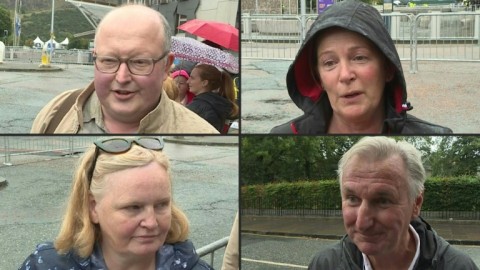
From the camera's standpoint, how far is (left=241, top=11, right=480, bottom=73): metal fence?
2059 millimetres

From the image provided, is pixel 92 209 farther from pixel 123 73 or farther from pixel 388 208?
pixel 388 208

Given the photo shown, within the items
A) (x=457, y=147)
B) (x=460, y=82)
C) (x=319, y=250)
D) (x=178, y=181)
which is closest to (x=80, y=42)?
(x=178, y=181)

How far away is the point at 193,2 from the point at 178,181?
0.54m

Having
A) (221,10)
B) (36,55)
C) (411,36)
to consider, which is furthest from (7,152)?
(411,36)

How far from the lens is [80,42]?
172 cm

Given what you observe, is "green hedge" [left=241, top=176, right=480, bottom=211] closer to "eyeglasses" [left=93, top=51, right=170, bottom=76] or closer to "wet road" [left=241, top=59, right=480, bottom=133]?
"eyeglasses" [left=93, top=51, right=170, bottom=76]

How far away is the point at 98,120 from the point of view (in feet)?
3.96

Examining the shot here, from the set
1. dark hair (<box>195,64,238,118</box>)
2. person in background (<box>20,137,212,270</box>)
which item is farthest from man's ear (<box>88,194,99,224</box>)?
dark hair (<box>195,64,238,118</box>)

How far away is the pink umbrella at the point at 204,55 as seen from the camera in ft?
4.92

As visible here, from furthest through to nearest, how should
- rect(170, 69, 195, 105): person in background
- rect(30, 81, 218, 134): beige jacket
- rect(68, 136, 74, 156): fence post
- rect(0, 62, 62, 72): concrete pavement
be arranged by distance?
rect(0, 62, 62, 72): concrete pavement
rect(170, 69, 195, 105): person in background
rect(68, 136, 74, 156): fence post
rect(30, 81, 218, 134): beige jacket

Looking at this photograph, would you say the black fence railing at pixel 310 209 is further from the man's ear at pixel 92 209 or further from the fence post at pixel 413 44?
the fence post at pixel 413 44

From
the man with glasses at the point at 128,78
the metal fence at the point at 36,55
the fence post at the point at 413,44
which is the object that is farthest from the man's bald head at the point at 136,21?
the fence post at the point at 413,44

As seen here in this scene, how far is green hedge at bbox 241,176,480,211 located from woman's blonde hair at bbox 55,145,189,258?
245mm

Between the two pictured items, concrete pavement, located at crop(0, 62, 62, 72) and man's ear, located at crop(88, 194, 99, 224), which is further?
concrete pavement, located at crop(0, 62, 62, 72)
